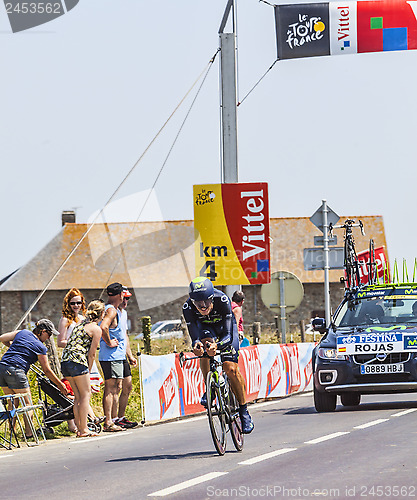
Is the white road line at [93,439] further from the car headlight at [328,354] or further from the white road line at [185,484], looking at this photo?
the white road line at [185,484]

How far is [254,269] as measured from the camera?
68.7 feet

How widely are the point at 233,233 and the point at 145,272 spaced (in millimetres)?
48941

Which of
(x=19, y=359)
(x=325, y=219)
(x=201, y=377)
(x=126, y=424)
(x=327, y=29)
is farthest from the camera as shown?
(x=325, y=219)

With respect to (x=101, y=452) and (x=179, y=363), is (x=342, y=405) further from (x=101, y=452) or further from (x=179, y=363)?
(x=101, y=452)

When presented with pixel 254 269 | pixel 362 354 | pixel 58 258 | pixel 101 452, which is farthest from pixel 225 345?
pixel 58 258

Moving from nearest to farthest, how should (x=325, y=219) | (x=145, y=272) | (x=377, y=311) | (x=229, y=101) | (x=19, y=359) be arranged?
(x=19, y=359), (x=377, y=311), (x=229, y=101), (x=325, y=219), (x=145, y=272)

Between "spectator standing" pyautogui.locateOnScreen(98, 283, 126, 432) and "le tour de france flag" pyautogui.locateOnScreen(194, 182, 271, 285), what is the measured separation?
5844mm

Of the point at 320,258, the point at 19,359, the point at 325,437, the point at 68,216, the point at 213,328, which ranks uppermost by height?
the point at 68,216

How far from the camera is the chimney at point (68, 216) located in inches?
3076

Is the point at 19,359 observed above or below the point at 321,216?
below

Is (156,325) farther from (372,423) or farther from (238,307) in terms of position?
(372,423)

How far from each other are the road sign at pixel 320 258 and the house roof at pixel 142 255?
3974cm

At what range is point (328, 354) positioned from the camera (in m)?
15.8

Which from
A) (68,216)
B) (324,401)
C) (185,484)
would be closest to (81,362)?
(324,401)
